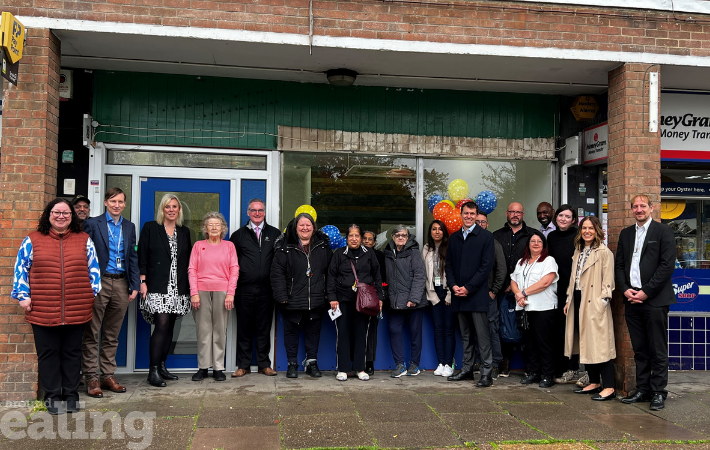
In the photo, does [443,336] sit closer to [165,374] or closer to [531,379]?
[531,379]

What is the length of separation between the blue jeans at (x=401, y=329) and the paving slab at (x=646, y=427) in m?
2.26

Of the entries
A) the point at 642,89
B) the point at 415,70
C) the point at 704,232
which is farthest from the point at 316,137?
the point at 704,232

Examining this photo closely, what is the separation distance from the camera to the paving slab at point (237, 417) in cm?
503

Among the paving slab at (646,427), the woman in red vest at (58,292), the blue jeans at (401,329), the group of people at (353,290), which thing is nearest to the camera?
the paving slab at (646,427)

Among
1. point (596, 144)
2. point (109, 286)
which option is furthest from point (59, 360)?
point (596, 144)

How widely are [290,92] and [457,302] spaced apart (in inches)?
133

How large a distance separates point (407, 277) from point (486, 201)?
1.58m

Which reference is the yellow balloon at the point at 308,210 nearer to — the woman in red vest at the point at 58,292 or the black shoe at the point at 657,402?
the woman in red vest at the point at 58,292

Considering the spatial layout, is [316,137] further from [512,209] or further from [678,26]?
[678,26]

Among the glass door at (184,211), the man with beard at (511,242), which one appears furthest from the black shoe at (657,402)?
the glass door at (184,211)

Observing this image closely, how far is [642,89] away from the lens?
651 centimetres

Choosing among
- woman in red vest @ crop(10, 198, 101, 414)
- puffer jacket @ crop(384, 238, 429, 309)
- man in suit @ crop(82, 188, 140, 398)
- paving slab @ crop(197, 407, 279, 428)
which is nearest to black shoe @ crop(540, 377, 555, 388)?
puffer jacket @ crop(384, 238, 429, 309)

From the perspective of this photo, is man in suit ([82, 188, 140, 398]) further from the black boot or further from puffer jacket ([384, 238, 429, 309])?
puffer jacket ([384, 238, 429, 309])

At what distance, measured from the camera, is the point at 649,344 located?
5859mm
